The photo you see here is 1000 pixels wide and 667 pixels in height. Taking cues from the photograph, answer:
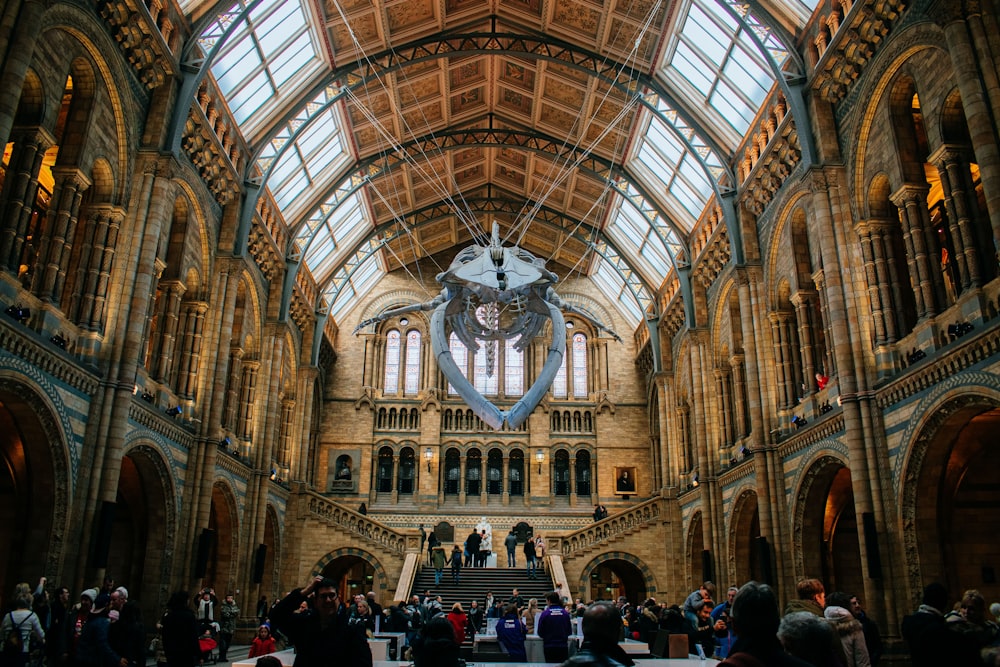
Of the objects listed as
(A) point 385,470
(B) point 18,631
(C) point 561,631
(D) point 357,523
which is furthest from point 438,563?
(B) point 18,631

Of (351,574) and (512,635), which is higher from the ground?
(351,574)

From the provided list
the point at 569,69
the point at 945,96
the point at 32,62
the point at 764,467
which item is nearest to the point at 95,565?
the point at 32,62

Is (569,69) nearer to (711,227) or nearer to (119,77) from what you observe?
(711,227)

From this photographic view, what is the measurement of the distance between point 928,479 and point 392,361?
2690cm

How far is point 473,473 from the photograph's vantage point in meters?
35.7

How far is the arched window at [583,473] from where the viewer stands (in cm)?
3562

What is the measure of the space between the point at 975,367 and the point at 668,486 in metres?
18.7

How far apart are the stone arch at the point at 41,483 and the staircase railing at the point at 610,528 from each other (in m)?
19.0

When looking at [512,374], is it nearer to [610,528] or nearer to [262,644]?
[610,528]

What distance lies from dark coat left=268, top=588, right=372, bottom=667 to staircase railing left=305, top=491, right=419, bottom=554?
82.3 feet

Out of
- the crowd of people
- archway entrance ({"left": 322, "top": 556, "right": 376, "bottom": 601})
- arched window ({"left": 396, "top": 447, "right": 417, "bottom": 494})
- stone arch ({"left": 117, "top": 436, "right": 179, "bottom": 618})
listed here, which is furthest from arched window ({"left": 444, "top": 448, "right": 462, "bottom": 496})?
the crowd of people

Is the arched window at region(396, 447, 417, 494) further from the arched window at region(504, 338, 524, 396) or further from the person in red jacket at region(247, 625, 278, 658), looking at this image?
the person in red jacket at region(247, 625, 278, 658)

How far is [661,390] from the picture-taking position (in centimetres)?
3167

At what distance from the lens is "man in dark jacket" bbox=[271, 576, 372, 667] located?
4.30 meters
